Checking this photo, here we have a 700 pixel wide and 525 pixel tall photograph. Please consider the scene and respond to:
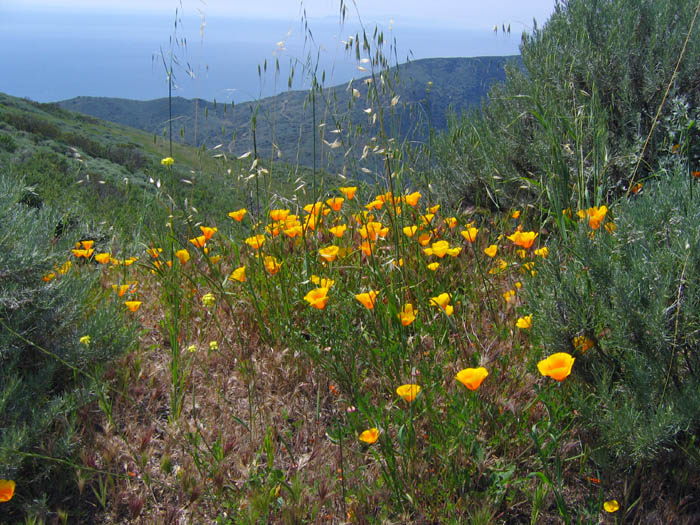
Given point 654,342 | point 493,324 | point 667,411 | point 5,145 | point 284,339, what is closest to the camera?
point 667,411

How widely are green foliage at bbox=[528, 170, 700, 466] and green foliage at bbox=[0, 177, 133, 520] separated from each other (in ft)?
5.03

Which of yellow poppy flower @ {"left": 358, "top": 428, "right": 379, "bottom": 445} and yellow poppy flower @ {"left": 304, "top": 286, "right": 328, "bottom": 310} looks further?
yellow poppy flower @ {"left": 304, "top": 286, "right": 328, "bottom": 310}

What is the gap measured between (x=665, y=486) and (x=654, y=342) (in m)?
0.48

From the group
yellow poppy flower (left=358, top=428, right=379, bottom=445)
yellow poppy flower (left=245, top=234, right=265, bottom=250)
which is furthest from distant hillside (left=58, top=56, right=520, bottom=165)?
yellow poppy flower (left=358, top=428, right=379, bottom=445)

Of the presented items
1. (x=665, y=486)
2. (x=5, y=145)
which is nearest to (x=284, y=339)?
(x=665, y=486)

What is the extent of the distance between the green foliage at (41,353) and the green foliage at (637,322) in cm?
153

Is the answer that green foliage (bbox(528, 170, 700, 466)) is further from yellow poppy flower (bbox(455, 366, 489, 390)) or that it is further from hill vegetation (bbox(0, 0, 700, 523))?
yellow poppy flower (bbox(455, 366, 489, 390))

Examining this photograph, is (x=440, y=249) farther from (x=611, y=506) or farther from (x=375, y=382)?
(x=611, y=506)

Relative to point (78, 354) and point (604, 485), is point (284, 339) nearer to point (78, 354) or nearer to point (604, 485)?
point (78, 354)

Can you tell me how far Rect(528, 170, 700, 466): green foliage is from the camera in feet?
4.73

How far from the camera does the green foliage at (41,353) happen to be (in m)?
1.65

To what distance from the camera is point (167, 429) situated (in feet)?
6.36

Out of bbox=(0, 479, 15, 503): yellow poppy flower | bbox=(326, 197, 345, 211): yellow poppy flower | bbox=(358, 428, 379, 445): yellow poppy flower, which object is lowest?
bbox=(0, 479, 15, 503): yellow poppy flower

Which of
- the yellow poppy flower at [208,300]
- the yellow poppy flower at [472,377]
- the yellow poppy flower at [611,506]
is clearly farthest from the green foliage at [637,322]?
the yellow poppy flower at [208,300]
